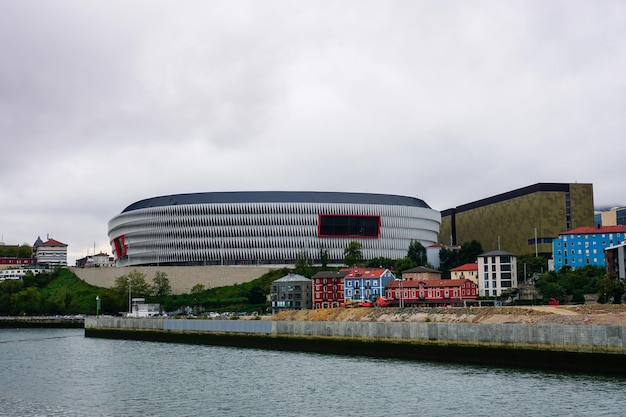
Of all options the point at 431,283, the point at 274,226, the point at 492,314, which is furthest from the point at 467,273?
the point at 492,314

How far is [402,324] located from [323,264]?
96.8 m

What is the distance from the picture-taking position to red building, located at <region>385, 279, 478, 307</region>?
129375 millimetres

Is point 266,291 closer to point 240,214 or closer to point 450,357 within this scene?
point 240,214

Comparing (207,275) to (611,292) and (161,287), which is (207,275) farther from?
(611,292)

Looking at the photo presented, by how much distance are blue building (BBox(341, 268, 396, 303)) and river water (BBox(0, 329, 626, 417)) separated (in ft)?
178

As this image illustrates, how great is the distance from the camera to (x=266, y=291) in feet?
531

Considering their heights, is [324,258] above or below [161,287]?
above

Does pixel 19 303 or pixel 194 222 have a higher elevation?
pixel 194 222

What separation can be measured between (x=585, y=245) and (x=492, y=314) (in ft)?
320

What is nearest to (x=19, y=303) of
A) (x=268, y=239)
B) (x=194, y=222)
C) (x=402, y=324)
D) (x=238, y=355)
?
(x=194, y=222)

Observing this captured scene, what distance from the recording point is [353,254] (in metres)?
178

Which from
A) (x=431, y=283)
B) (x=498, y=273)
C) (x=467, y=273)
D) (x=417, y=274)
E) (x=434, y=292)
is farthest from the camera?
(x=467, y=273)

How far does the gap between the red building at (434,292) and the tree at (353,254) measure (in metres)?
40.4

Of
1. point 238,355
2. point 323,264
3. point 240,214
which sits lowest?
point 238,355
